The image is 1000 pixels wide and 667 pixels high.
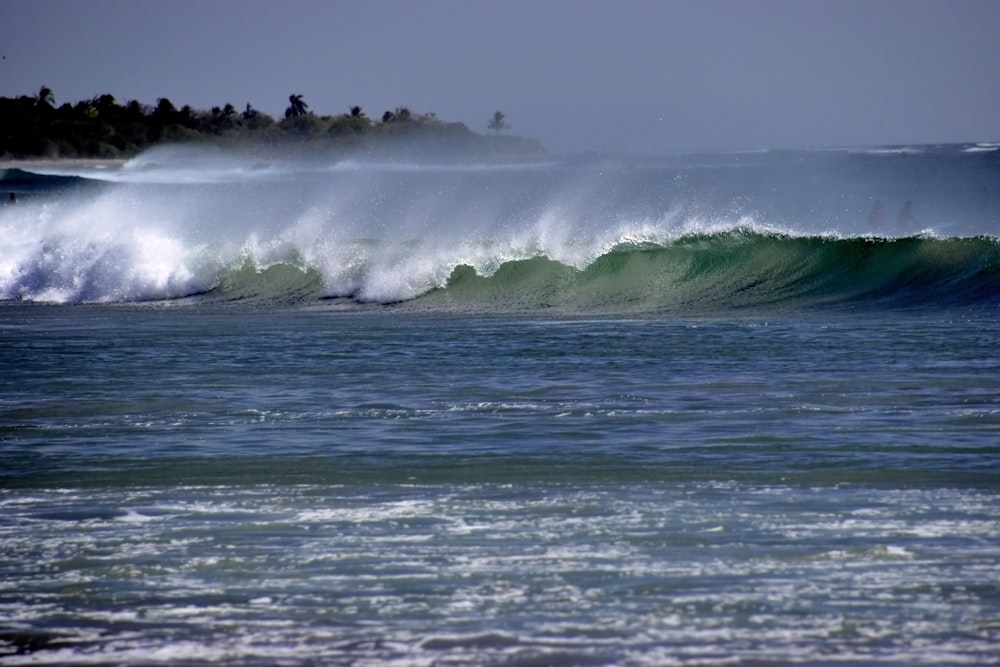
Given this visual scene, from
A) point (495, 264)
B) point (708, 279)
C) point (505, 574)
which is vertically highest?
point (495, 264)

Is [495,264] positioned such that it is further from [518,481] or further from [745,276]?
[518,481]

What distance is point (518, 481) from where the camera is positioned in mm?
8219

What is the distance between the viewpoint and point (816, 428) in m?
9.72

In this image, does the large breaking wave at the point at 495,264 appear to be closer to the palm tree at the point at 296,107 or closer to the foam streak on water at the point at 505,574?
the foam streak on water at the point at 505,574

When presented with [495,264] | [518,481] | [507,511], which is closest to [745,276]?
[495,264]

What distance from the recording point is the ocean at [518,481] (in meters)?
5.69

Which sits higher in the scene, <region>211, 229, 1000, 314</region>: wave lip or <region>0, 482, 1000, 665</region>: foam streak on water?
<region>211, 229, 1000, 314</region>: wave lip

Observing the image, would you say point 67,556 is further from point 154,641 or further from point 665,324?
point 665,324

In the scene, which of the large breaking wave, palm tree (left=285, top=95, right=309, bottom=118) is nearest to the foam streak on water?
the large breaking wave

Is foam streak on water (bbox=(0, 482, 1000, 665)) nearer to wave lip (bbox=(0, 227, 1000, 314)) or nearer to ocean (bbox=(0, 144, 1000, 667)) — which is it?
ocean (bbox=(0, 144, 1000, 667))

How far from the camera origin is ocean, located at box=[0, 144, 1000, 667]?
224 inches

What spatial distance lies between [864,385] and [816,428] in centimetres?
220

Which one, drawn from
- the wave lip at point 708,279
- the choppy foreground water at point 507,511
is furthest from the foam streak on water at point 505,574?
the wave lip at point 708,279

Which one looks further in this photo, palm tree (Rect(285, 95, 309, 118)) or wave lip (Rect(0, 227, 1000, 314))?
palm tree (Rect(285, 95, 309, 118))
